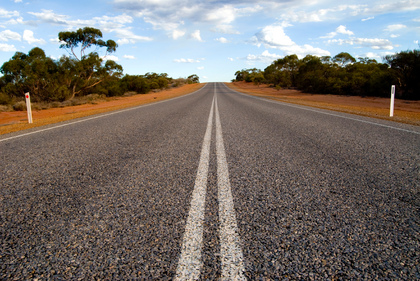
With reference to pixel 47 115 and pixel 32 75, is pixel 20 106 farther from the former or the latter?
pixel 47 115

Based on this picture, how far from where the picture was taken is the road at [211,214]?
164 centimetres

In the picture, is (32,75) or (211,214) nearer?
(211,214)

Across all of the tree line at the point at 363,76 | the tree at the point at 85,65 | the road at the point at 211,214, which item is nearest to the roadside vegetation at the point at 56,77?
the tree at the point at 85,65

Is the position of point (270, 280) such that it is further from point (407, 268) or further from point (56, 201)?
point (56, 201)

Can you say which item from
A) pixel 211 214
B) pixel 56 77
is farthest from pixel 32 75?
pixel 211 214

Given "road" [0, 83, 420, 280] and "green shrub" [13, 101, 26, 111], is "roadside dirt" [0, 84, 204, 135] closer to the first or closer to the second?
"green shrub" [13, 101, 26, 111]

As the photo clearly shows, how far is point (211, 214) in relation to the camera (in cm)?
226

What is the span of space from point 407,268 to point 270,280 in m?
0.84

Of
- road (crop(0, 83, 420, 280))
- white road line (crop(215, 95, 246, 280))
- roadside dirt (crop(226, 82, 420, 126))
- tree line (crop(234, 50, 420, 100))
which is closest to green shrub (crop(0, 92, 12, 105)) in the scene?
road (crop(0, 83, 420, 280))

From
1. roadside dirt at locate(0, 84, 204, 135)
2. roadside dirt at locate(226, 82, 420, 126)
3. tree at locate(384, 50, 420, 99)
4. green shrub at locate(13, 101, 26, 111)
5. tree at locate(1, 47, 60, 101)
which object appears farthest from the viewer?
tree at locate(384, 50, 420, 99)

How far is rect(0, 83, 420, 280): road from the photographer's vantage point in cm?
164

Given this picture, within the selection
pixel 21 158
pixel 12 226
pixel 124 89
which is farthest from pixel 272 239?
pixel 124 89

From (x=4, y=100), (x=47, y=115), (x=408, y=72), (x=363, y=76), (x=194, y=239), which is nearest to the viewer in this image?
(x=194, y=239)

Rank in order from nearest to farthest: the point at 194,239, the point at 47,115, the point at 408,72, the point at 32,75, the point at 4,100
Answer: the point at 194,239, the point at 47,115, the point at 4,100, the point at 32,75, the point at 408,72
